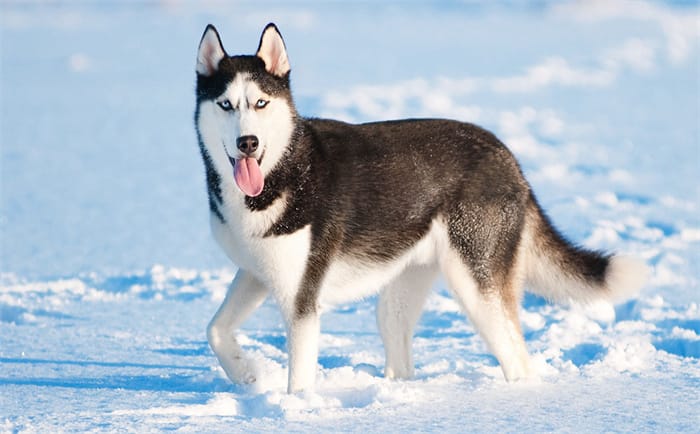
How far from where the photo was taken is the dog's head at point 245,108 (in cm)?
395

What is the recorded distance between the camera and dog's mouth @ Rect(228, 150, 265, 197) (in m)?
3.99

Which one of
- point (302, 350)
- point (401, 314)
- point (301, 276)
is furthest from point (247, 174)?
point (401, 314)

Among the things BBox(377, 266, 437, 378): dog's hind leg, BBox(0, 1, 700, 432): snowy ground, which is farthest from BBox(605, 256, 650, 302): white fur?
BBox(377, 266, 437, 378): dog's hind leg

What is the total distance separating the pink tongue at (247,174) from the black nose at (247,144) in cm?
8

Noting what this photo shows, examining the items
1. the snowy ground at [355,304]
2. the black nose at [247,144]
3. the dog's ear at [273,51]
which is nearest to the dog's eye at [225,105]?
Answer: the black nose at [247,144]

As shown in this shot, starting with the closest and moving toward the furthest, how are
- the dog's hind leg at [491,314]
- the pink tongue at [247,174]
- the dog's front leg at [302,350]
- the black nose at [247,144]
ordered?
the black nose at [247,144], the pink tongue at [247,174], the dog's front leg at [302,350], the dog's hind leg at [491,314]

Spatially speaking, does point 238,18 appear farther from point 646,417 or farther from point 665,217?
point 646,417

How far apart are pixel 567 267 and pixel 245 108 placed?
1.74m

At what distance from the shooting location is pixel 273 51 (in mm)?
4156

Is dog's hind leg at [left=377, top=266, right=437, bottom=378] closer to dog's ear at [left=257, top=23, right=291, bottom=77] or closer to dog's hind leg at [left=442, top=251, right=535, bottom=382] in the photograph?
dog's hind leg at [left=442, top=251, right=535, bottom=382]

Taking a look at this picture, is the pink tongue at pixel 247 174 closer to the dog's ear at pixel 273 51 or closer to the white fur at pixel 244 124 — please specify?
the white fur at pixel 244 124

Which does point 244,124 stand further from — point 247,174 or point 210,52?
point 210,52

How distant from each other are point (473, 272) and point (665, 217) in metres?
4.11

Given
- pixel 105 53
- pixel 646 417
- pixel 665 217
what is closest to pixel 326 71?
pixel 105 53
